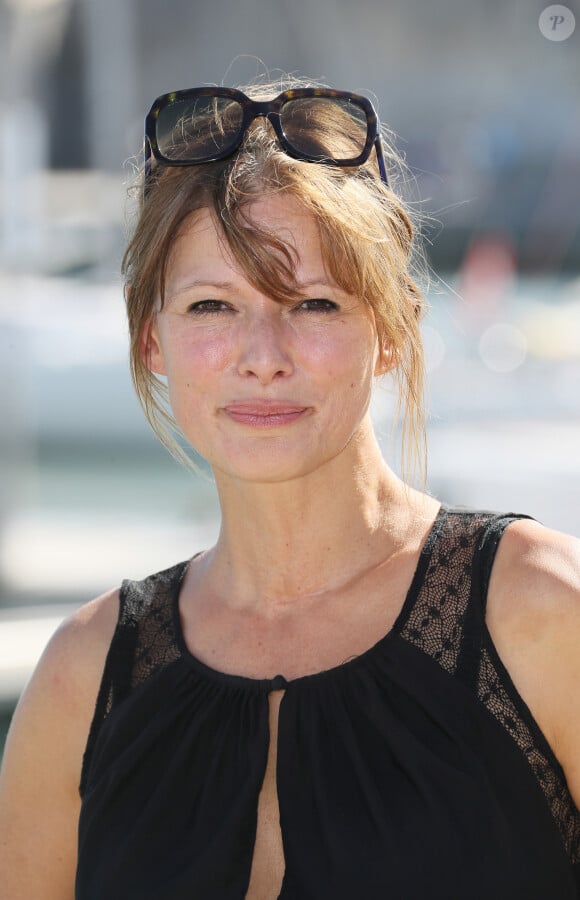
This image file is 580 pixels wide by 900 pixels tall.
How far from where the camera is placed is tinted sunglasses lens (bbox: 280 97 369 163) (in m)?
1.55

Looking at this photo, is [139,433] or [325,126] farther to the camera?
[139,433]

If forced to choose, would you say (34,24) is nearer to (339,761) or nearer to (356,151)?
(356,151)

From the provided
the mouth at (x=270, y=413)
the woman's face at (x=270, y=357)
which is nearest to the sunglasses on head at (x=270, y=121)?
the woman's face at (x=270, y=357)

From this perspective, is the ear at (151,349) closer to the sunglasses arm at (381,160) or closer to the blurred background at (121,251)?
the sunglasses arm at (381,160)

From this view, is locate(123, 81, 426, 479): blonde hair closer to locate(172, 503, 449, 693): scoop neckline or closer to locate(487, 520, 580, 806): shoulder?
locate(172, 503, 449, 693): scoop neckline

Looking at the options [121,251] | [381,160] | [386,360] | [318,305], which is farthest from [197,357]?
[121,251]

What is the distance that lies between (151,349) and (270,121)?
39 centimetres

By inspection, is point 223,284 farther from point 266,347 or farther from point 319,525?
point 319,525

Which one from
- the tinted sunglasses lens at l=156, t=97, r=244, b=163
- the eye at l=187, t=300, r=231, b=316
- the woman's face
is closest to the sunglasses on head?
the tinted sunglasses lens at l=156, t=97, r=244, b=163

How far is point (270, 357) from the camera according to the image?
1458 millimetres

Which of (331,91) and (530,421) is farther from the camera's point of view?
(530,421)

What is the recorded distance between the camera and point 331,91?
157 cm

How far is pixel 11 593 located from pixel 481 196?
1657 millimetres

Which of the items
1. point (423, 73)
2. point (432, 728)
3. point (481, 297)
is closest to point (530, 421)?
point (481, 297)
